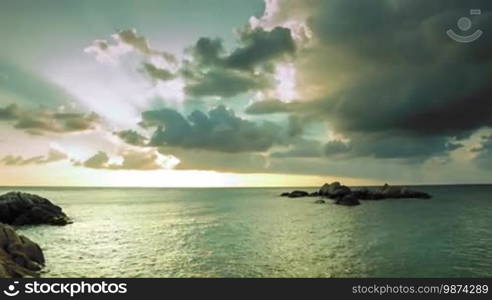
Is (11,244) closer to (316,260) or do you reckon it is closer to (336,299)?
(316,260)

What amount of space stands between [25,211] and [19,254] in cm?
3078

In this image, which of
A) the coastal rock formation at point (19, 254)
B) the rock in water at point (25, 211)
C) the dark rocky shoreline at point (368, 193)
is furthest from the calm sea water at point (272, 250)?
the dark rocky shoreline at point (368, 193)

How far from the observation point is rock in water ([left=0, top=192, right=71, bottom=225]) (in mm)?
48094

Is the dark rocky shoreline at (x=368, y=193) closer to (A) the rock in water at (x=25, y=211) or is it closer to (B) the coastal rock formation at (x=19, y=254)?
(A) the rock in water at (x=25, y=211)

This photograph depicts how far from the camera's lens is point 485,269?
24.4 meters

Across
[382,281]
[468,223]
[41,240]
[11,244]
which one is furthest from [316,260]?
[468,223]

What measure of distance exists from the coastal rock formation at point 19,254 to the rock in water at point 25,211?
2701cm

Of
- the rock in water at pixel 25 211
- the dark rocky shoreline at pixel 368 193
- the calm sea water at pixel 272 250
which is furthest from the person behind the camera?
the dark rocky shoreline at pixel 368 193

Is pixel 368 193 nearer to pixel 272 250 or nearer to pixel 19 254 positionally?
pixel 272 250

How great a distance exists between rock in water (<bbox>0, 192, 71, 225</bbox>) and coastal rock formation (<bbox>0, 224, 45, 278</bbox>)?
27.0 metres

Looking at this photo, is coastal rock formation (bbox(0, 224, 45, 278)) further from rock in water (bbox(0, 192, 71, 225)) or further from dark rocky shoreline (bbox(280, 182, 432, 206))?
dark rocky shoreline (bbox(280, 182, 432, 206))

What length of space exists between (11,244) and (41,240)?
51.2 feet

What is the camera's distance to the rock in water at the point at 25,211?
48094mm

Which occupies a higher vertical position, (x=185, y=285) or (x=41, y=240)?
(x=185, y=285)
